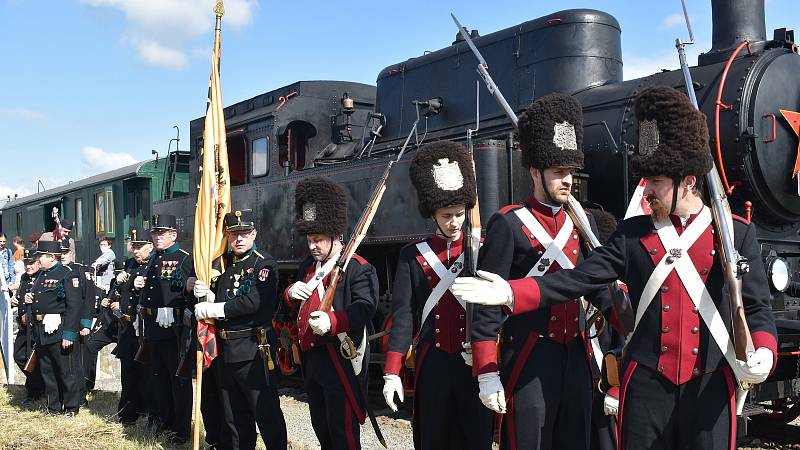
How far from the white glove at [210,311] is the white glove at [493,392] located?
2336 mm

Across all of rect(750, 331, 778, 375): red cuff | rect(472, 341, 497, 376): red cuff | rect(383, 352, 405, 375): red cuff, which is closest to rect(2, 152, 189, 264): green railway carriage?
rect(383, 352, 405, 375): red cuff

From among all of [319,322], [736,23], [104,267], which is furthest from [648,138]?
[104,267]

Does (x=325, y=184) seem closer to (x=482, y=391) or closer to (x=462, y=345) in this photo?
(x=462, y=345)

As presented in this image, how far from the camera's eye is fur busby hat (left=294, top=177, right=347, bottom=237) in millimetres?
4340

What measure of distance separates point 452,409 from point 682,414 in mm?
1113

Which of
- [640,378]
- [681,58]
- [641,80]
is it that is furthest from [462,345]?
[641,80]

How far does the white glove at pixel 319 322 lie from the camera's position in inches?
153

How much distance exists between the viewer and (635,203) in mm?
4316

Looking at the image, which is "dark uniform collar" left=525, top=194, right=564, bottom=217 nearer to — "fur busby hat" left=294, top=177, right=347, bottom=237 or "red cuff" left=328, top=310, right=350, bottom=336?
"red cuff" left=328, top=310, right=350, bottom=336

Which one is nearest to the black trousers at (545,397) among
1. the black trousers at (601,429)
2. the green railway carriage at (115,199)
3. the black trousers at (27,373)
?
the black trousers at (601,429)

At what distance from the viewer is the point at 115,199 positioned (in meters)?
14.1

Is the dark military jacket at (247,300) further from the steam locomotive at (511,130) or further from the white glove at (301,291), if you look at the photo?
the steam locomotive at (511,130)

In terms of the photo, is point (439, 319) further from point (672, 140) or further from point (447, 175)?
point (672, 140)

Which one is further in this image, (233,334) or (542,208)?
(233,334)
